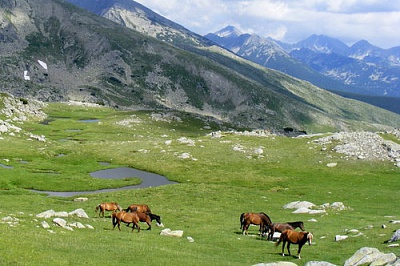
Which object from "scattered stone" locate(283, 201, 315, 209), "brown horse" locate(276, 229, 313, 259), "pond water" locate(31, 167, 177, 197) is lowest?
"brown horse" locate(276, 229, 313, 259)

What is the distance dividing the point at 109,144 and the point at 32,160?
3043cm

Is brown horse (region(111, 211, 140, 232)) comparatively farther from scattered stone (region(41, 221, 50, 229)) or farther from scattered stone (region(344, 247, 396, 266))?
scattered stone (region(344, 247, 396, 266))

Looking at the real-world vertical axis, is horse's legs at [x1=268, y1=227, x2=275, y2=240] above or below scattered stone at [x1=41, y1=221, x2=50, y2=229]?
above

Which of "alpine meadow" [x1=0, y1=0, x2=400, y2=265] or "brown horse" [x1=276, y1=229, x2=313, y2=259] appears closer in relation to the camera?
"alpine meadow" [x1=0, y1=0, x2=400, y2=265]

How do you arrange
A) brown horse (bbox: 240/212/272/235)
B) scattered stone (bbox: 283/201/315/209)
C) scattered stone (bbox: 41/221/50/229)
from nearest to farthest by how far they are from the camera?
scattered stone (bbox: 41/221/50/229)
brown horse (bbox: 240/212/272/235)
scattered stone (bbox: 283/201/315/209)

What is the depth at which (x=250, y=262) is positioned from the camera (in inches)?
1194

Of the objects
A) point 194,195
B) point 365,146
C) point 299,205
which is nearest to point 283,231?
point 299,205

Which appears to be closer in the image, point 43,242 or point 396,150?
point 43,242

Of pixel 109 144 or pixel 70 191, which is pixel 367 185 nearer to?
pixel 70 191

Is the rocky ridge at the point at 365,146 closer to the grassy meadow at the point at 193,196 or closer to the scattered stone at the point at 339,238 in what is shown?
the grassy meadow at the point at 193,196

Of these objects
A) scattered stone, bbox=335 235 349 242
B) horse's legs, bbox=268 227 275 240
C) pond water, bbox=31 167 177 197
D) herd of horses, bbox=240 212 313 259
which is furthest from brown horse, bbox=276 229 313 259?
pond water, bbox=31 167 177 197

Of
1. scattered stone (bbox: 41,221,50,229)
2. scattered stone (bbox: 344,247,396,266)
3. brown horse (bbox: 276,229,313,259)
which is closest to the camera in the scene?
scattered stone (bbox: 344,247,396,266)

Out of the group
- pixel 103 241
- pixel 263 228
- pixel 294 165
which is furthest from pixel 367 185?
pixel 103 241

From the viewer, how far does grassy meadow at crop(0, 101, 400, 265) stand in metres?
30.3
